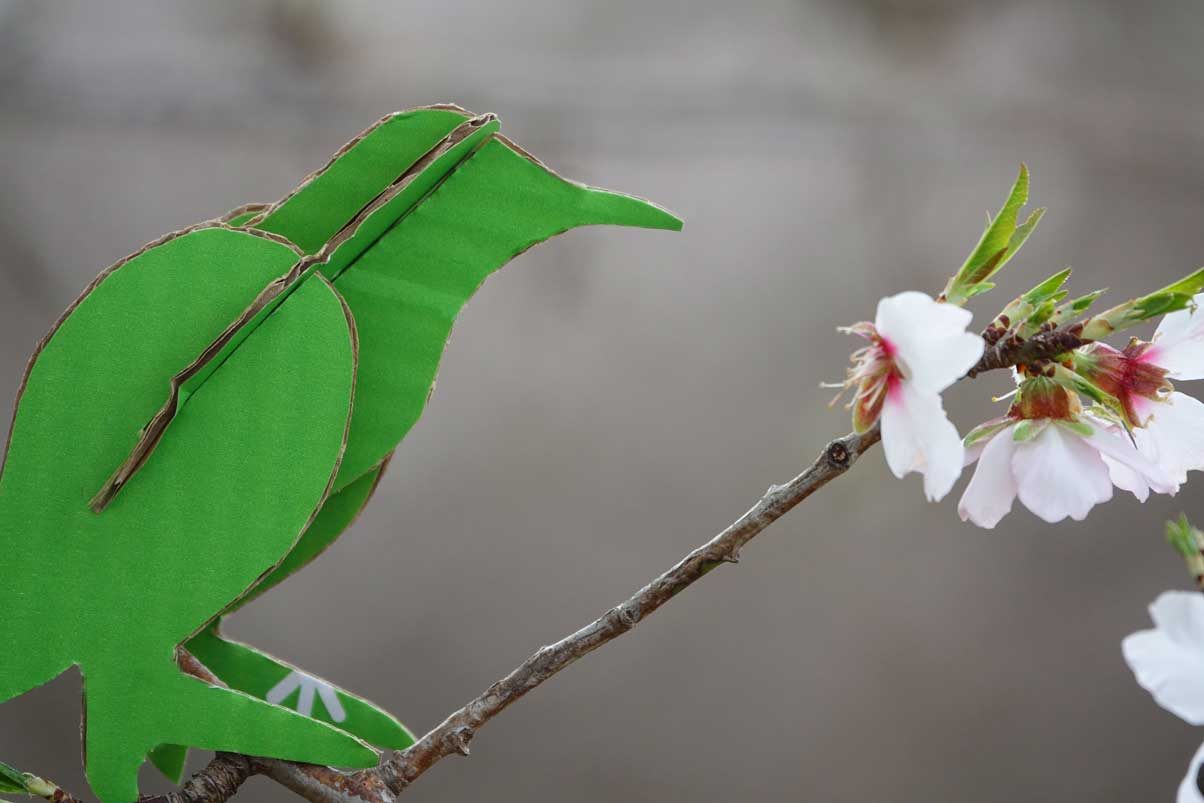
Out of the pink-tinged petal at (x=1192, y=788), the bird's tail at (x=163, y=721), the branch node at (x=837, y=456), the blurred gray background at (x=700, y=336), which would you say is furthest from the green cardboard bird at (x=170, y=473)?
the blurred gray background at (x=700, y=336)

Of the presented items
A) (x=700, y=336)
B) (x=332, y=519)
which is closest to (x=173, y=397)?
(x=332, y=519)

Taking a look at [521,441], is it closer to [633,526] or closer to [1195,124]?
[633,526]

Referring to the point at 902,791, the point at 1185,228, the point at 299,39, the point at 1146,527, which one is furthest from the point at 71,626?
the point at 1185,228

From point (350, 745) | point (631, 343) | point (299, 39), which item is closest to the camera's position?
point (350, 745)

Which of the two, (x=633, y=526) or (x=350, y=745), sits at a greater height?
(x=350, y=745)

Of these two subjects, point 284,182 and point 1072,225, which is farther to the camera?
point 1072,225

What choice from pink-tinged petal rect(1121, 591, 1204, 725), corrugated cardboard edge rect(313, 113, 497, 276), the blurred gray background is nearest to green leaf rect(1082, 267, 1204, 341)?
pink-tinged petal rect(1121, 591, 1204, 725)
